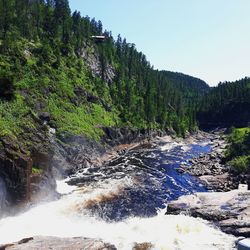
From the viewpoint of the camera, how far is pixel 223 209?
46500mm

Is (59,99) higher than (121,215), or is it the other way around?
(59,99)

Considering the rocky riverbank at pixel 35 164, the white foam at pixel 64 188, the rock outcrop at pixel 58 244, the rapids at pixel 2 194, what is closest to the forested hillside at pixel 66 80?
the rocky riverbank at pixel 35 164

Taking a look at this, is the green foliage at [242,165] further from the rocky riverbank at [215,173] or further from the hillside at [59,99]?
the hillside at [59,99]

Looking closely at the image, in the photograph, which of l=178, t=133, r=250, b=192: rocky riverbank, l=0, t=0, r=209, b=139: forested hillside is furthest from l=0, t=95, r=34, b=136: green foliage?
l=178, t=133, r=250, b=192: rocky riverbank

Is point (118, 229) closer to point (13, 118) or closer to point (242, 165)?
point (13, 118)

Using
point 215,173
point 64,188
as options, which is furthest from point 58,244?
point 215,173

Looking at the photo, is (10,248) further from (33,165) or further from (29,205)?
(33,165)

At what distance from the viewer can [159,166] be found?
275 feet

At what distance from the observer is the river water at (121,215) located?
38.5m

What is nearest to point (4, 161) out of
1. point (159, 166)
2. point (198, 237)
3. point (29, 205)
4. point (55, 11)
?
point (29, 205)

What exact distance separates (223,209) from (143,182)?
2240cm

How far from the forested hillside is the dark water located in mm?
13388

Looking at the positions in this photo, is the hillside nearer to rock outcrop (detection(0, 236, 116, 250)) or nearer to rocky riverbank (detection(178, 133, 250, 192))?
rock outcrop (detection(0, 236, 116, 250))

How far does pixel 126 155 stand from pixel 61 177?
32024 mm
